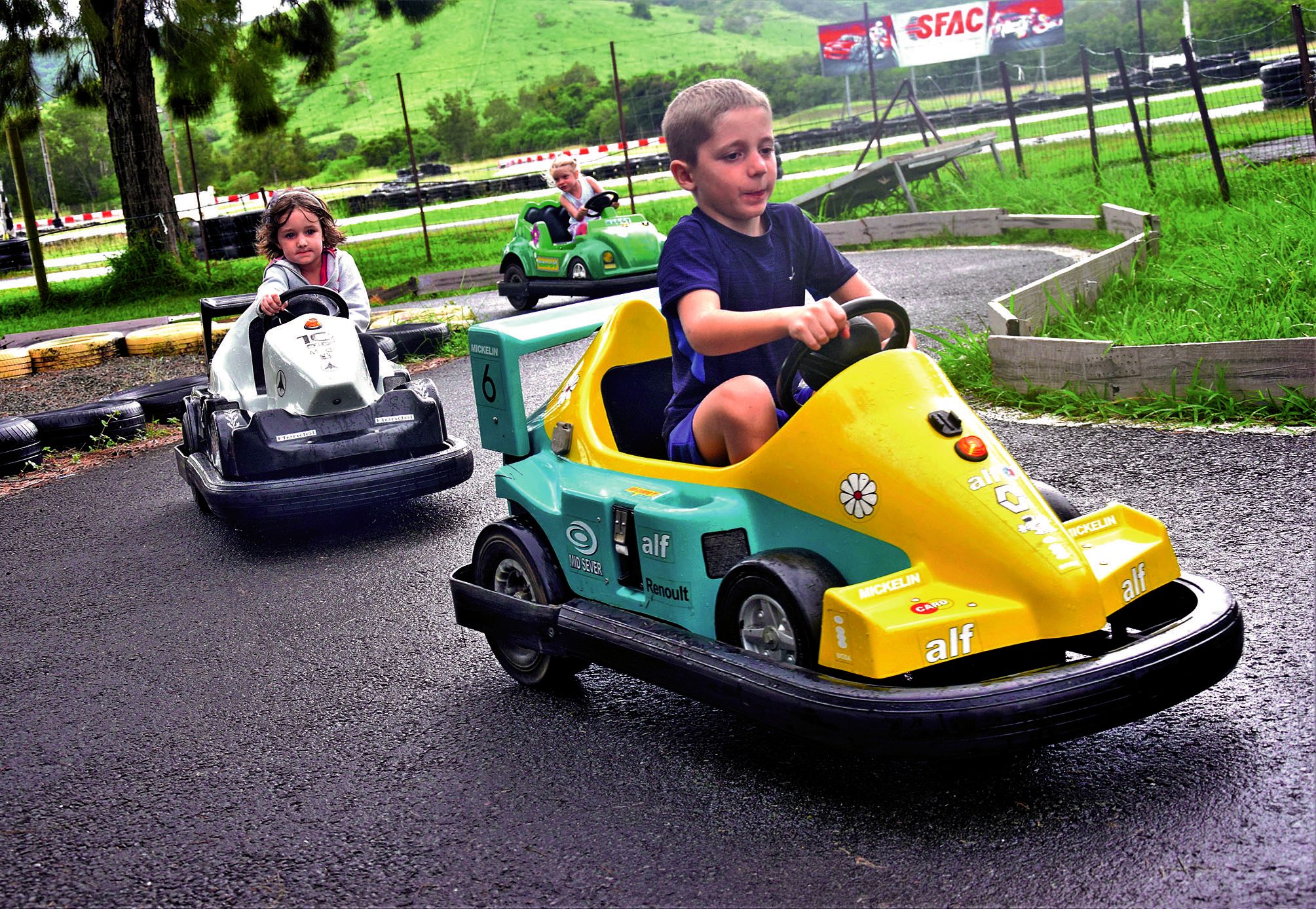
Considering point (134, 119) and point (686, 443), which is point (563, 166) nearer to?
point (134, 119)

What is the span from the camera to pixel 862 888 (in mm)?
2264

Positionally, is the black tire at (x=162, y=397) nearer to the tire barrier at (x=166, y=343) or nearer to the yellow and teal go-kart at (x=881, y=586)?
the tire barrier at (x=166, y=343)

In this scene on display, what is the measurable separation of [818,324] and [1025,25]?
187 ft

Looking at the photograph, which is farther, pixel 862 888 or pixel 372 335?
pixel 372 335

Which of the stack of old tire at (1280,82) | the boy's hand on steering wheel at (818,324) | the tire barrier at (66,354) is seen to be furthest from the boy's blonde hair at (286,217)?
the stack of old tire at (1280,82)

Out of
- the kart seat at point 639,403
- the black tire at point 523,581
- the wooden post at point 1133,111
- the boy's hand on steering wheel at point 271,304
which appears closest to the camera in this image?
the black tire at point 523,581

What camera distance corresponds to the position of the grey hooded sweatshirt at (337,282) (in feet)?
18.3

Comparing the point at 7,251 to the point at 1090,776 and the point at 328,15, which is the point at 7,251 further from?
the point at 1090,776

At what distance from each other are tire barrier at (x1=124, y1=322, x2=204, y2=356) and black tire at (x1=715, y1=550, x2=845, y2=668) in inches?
369

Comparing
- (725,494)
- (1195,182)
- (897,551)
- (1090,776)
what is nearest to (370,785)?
(725,494)

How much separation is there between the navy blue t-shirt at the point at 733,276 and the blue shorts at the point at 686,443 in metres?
0.05

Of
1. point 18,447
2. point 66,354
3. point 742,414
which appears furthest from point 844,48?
point 742,414

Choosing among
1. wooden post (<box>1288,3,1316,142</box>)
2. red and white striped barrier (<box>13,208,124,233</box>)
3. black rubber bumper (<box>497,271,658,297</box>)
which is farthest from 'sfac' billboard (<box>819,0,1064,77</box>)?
wooden post (<box>1288,3,1316,142</box>)

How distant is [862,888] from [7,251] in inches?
1148
